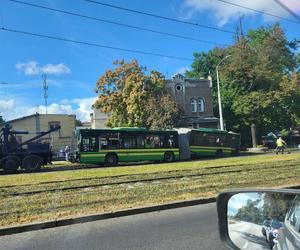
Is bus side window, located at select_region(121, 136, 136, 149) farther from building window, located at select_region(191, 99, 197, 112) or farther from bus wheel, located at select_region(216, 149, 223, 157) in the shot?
building window, located at select_region(191, 99, 197, 112)

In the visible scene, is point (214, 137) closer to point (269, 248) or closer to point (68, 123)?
point (68, 123)

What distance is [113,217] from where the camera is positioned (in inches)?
380

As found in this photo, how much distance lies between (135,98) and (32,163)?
60.1ft

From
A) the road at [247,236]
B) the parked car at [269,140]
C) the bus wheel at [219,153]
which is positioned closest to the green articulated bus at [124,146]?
the bus wheel at [219,153]

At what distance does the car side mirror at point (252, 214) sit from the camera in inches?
104

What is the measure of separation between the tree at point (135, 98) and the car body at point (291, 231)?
40.4m

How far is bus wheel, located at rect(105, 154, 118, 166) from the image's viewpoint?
101 ft

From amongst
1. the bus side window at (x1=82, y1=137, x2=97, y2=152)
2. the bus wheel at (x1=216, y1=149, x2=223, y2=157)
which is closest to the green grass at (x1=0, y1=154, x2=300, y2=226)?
the bus side window at (x1=82, y1=137, x2=97, y2=152)

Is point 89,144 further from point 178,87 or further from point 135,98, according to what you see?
point 178,87

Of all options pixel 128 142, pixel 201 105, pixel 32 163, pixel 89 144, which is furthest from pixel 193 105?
pixel 32 163

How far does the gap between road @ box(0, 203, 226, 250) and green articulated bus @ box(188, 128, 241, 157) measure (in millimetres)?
27819

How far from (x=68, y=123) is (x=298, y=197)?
5945 cm

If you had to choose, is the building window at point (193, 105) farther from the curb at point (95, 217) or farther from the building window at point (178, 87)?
the curb at point (95, 217)

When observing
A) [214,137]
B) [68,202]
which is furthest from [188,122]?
[68,202]
